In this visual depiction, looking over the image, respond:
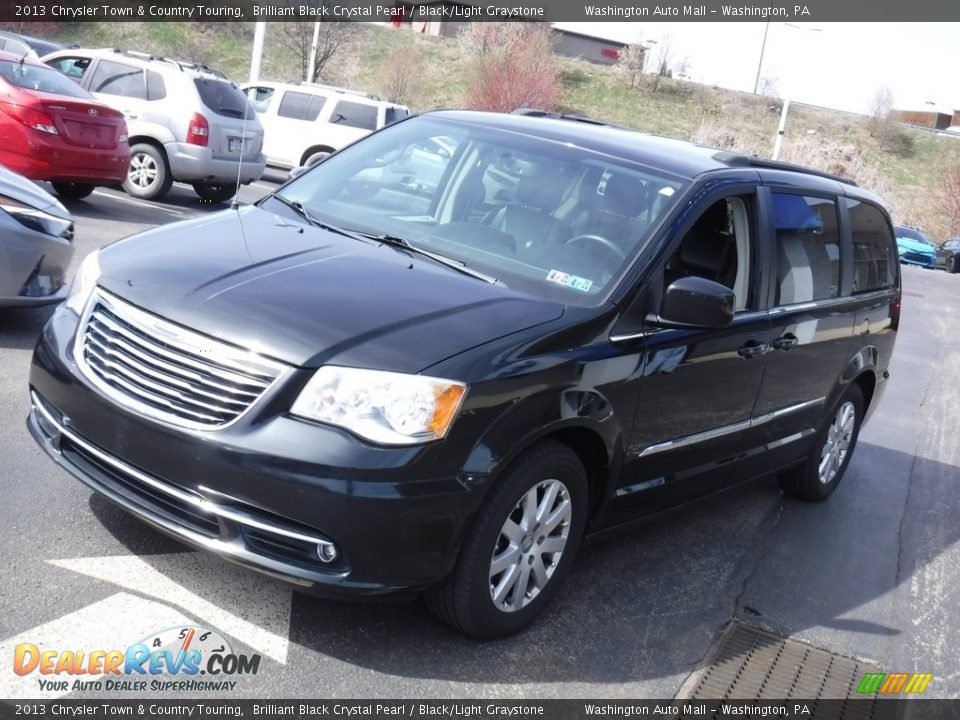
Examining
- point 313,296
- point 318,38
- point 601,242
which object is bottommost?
point 313,296

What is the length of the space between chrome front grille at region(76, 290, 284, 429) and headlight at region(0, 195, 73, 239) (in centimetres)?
302

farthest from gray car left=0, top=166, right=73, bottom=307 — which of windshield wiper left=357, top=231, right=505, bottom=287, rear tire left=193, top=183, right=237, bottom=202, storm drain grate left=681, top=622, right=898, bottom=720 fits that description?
rear tire left=193, top=183, right=237, bottom=202

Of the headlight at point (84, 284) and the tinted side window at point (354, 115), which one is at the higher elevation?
the headlight at point (84, 284)

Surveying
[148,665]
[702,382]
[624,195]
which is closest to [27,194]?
[624,195]

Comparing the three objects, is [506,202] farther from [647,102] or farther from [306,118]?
[647,102]

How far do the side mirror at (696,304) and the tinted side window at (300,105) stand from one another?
1857 centimetres

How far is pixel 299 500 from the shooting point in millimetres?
3424

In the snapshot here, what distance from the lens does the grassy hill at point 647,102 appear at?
57.5 m

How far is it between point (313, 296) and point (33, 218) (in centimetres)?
353

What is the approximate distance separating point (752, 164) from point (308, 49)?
46.7 metres

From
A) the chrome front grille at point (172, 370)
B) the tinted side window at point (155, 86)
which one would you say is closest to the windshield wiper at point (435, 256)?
the chrome front grille at point (172, 370)

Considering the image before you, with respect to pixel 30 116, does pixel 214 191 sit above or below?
below

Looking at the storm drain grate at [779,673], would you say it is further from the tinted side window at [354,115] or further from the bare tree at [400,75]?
the bare tree at [400,75]

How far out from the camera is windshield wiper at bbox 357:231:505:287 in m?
4.30
